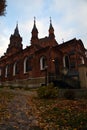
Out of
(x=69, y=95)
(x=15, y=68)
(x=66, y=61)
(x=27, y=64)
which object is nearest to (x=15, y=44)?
(x=15, y=68)

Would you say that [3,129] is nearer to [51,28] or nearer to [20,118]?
[20,118]

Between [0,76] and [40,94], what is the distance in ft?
85.1

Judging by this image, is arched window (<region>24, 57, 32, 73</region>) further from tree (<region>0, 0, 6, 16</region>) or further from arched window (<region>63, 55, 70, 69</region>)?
tree (<region>0, 0, 6, 16</region>)

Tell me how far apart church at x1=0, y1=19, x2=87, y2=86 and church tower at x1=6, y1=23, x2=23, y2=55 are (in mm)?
5489

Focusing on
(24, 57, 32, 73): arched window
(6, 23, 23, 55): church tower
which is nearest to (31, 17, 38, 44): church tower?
(24, 57, 32, 73): arched window

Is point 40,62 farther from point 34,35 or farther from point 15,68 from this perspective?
→ point 34,35

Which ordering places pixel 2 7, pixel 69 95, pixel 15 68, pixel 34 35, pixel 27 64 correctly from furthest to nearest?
1. pixel 34 35
2. pixel 15 68
3. pixel 27 64
4. pixel 2 7
5. pixel 69 95

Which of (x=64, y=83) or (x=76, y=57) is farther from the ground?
(x=76, y=57)

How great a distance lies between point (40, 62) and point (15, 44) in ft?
56.2

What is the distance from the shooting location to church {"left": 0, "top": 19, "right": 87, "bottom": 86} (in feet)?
92.6

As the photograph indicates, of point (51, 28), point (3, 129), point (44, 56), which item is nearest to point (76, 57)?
point (44, 56)

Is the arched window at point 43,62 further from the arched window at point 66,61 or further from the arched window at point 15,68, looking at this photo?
the arched window at point 15,68

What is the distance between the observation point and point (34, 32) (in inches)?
1494

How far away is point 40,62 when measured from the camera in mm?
29812
